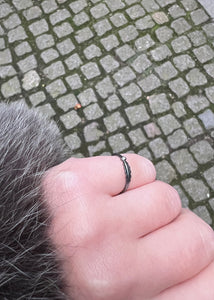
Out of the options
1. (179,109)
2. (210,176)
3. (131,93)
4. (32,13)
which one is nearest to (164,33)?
(131,93)

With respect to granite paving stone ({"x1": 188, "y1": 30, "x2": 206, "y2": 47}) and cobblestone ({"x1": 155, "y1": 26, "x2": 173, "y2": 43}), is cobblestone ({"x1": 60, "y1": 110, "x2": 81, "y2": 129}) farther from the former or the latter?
granite paving stone ({"x1": 188, "y1": 30, "x2": 206, "y2": 47})

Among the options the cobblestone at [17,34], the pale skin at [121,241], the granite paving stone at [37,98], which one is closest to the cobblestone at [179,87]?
the granite paving stone at [37,98]

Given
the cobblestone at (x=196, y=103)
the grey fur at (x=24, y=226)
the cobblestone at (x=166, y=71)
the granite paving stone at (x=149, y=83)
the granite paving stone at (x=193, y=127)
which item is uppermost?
the grey fur at (x=24, y=226)

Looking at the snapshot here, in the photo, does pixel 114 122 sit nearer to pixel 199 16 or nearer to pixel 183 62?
pixel 183 62

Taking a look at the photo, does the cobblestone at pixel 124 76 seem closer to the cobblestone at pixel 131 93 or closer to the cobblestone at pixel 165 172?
the cobblestone at pixel 131 93

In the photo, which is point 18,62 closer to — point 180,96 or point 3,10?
point 3,10

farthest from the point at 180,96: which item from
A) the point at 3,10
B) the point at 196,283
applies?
the point at 196,283
